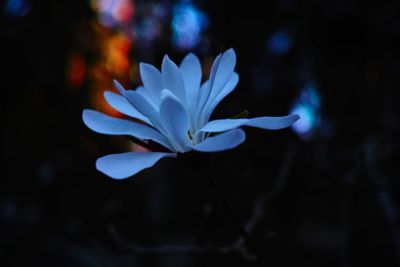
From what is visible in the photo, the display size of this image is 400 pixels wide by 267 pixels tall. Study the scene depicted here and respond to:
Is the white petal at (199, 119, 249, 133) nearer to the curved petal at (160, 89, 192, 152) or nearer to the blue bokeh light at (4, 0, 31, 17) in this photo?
the curved petal at (160, 89, 192, 152)

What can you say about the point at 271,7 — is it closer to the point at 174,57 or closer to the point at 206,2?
the point at 206,2

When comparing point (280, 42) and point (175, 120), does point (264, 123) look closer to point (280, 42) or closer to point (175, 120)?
point (175, 120)

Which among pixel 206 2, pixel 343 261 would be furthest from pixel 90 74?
pixel 343 261

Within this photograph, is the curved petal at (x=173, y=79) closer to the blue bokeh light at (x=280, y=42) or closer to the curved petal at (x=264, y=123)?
the curved petal at (x=264, y=123)

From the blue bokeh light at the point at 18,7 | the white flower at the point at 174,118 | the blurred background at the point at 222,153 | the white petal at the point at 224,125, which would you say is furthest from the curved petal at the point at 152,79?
the blue bokeh light at the point at 18,7

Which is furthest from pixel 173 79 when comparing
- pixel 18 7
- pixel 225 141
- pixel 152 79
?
pixel 18 7
